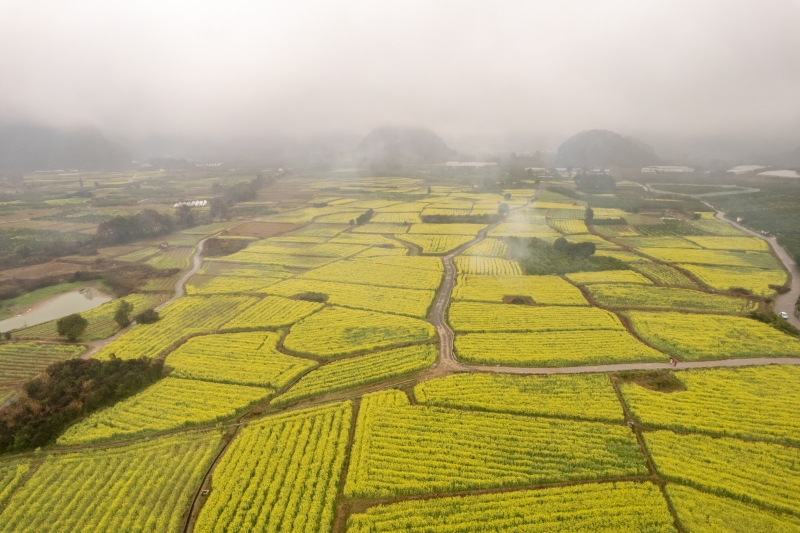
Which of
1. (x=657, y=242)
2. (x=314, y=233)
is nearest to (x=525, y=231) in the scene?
(x=657, y=242)


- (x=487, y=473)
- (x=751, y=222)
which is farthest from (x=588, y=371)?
(x=751, y=222)

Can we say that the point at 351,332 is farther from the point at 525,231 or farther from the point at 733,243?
the point at 733,243

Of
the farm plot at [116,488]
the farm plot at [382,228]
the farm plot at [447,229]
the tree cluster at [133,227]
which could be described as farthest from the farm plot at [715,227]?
the tree cluster at [133,227]

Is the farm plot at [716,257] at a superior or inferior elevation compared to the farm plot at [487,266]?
superior

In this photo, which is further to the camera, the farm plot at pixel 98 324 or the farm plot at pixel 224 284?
the farm plot at pixel 224 284

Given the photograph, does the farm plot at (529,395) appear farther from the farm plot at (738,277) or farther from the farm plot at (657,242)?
the farm plot at (657,242)

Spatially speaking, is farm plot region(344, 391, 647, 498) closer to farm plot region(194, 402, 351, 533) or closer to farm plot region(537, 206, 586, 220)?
farm plot region(194, 402, 351, 533)

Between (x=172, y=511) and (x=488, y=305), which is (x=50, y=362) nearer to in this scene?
(x=172, y=511)
